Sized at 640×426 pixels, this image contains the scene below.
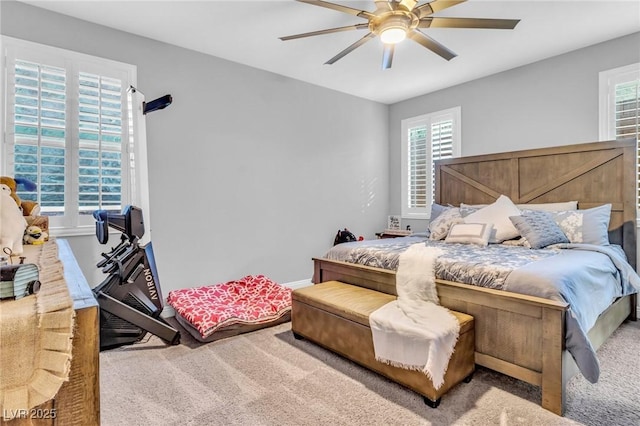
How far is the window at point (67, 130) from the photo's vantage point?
266 cm

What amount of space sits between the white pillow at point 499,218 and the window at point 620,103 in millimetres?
1162

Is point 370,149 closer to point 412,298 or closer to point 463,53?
point 463,53

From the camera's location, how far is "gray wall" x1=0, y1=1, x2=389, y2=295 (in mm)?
3176

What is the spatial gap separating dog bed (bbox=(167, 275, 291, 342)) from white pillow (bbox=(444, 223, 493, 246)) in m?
1.72

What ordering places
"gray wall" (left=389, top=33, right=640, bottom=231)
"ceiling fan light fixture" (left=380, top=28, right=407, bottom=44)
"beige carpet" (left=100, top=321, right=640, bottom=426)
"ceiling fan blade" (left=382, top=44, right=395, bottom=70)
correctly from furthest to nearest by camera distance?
1. "gray wall" (left=389, top=33, right=640, bottom=231)
2. "ceiling fan blade" (left=382, top=44, right=395, bottom=70)
3. "ceiling fan light fixture" (left=380, top=28, right=407, bottom=44)
4. "beige carpet" (left=100, top=321, right=640, bottom=426)

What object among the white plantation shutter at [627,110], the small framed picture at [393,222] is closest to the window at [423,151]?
the small framed picture at [393,222]

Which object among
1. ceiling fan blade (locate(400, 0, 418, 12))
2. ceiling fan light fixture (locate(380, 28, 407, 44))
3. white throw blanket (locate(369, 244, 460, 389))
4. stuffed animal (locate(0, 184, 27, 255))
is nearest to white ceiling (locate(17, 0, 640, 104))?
ceiling fan light fixture (locate(380, 28, 407, 44))

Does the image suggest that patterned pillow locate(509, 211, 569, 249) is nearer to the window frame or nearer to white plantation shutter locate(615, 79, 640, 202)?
white plantation shutter locate(615, 79, 640, 202)

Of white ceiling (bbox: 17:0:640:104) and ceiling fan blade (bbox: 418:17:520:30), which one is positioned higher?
white ceiling (bbox: 17:0:640:104)

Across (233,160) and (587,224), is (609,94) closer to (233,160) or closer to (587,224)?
(587,224)

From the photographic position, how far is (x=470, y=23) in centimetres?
223

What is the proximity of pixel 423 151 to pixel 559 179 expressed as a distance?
1.87 metres

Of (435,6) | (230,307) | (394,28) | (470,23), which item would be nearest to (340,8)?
(394,28)

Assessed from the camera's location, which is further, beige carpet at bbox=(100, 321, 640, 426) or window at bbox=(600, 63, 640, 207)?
window at bbox=(600, 63, 640, 207)
